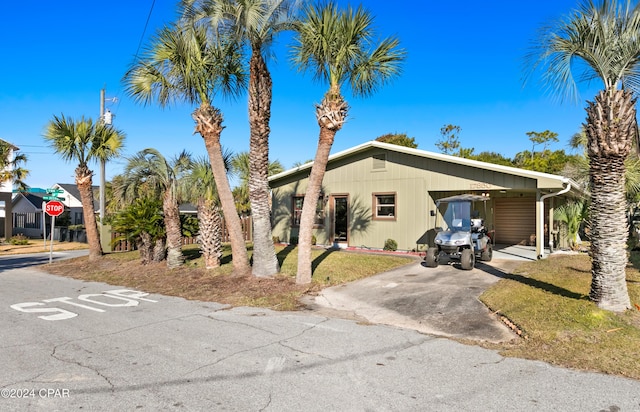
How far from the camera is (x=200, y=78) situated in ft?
37.2

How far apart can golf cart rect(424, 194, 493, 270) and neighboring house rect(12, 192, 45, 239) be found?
113 ft

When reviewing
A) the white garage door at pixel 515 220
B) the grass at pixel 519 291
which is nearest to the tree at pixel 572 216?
the white garage door at pixel 515 220

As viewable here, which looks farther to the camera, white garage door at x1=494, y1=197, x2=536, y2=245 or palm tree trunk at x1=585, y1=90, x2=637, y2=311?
white garage door at x1=494, y1=197, x2=536, y2=245

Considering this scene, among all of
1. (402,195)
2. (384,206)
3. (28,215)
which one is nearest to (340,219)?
(384,206)

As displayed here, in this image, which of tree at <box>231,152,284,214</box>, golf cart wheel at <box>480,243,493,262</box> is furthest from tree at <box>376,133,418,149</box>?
golf cart wheel at <box>480,243,493,262</box>

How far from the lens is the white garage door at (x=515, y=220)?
18.2m

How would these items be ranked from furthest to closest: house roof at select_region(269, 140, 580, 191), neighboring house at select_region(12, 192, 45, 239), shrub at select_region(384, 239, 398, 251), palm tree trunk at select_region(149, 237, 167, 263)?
neighboring house at select_region(12, 192, 45, 239)
shrub at select_region(384, 239, 398, 251)
palm tree trunk at select_region(149, 237, 167, 263)
house roof at select_region(269, 140, 580, 191)

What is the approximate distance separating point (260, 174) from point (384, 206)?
275 inches

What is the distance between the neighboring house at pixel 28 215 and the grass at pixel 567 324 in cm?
3734

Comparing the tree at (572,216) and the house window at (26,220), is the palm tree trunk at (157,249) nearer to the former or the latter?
the tree at (572,216)

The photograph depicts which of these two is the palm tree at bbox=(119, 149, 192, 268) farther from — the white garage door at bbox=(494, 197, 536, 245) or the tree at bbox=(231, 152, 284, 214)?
the white garage door at bbox=(494, 197, 536, 245)

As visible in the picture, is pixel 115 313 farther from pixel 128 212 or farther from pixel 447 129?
pixel 447 129

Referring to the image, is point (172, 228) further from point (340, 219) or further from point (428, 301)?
point (428, 301)

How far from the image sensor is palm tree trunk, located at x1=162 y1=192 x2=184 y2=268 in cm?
1297
